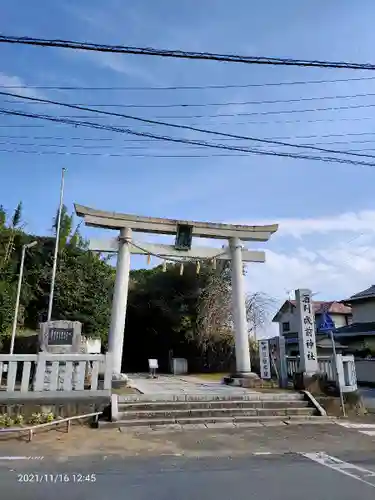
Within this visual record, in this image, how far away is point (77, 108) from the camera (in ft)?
23.3

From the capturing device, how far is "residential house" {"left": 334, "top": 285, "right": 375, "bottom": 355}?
76.0 ft

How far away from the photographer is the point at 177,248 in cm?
1412

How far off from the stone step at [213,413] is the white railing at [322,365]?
1.92m

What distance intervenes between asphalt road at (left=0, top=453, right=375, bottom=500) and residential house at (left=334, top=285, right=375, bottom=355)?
731 inches

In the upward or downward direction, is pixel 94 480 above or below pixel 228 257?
below

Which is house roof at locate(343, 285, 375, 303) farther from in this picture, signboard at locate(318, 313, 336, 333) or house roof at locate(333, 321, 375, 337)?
signboard at locate(318, 313, 336, 333)

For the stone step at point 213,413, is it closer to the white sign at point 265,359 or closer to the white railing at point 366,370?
the white sign at point 265,359

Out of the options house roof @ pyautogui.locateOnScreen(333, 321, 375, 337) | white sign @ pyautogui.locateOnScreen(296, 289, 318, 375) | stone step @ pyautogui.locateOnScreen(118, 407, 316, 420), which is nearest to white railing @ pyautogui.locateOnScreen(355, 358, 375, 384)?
house roof @ pyautogui.locateOnScreen(333, 321, 375, 337)

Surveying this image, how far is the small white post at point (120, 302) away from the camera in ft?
39.9

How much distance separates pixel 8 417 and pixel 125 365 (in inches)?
627

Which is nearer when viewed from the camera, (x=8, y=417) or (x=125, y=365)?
(x=8, y=417)

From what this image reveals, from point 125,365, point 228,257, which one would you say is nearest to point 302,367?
point 228,257

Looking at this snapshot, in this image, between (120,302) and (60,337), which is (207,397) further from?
(60,337)

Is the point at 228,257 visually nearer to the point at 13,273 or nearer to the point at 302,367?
the point at 302,367
